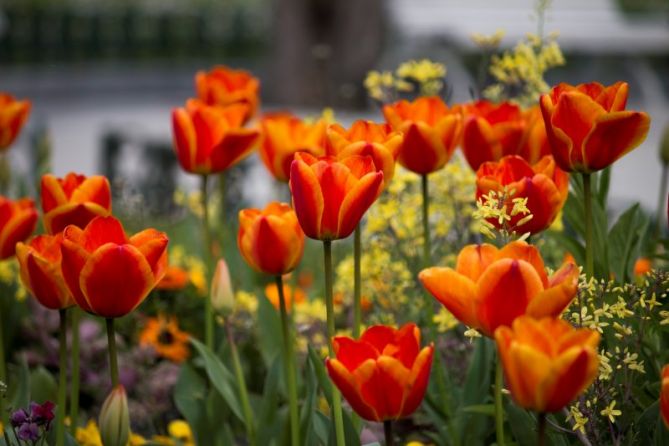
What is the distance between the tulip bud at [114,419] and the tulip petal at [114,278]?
4.4 inches

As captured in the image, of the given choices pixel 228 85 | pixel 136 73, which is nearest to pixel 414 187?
pixel 228 85

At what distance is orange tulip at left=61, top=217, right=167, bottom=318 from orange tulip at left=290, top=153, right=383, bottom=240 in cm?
20

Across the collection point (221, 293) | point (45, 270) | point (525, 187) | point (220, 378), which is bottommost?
point (220, 378)

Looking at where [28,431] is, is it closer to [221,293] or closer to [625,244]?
[221,293]

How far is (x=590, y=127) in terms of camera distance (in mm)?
1668

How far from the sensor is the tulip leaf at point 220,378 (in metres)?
2.12

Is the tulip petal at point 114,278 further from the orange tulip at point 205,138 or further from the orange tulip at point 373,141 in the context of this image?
the orange tulip at point 205,138

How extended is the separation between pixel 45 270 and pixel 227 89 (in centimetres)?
102

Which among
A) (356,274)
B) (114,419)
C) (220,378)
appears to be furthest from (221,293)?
(114,419)

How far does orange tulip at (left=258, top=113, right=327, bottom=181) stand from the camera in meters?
2.54

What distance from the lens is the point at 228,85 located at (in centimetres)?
272

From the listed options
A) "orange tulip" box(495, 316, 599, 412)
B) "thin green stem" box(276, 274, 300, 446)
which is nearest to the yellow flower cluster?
"thin green stem" box(276, 274, 300, 446)

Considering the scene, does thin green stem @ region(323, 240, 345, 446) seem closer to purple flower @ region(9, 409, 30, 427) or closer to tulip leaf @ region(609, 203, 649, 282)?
purple flower @ region(9, 409, 30, 427)

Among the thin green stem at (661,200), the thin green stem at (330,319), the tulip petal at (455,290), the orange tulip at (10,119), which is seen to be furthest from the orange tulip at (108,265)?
the thin green stem at (661,200)
